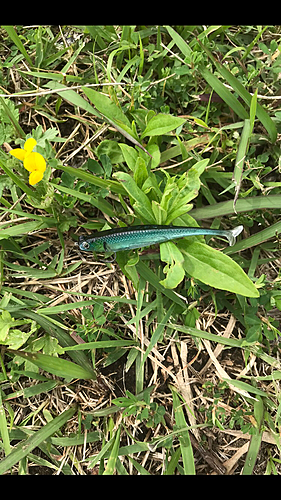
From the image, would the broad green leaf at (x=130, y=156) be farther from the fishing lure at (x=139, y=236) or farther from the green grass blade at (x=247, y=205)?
the green grass blade at (x=247, y=205)

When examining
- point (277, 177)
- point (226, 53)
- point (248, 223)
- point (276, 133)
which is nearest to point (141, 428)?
point (248, 223)

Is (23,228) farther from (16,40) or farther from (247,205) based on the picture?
(247,205)

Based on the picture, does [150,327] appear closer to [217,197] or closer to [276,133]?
[217,197]

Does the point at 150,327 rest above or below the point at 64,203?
below

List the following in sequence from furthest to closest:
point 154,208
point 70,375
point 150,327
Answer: point 150,327 < point 70,375 < point 154,208

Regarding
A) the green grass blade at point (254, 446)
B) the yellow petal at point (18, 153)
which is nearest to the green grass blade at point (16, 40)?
the yellow petal at point (18, 153)

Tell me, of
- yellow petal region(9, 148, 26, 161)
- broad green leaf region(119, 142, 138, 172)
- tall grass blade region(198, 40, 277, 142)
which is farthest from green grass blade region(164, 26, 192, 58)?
yellow petal region(9, 148, 26, 161)
